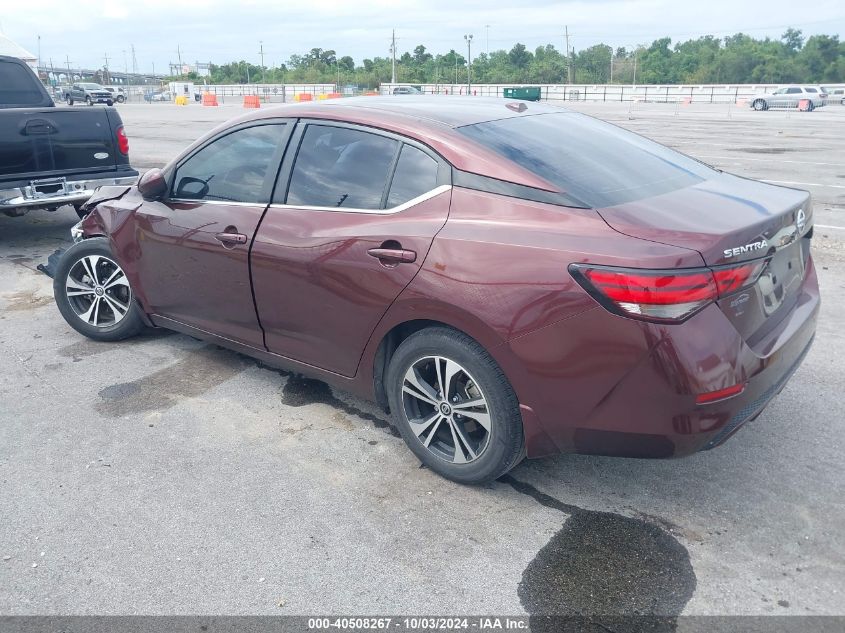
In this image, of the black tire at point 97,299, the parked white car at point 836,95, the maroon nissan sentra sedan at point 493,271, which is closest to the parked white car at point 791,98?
the parked white car at point 836,95

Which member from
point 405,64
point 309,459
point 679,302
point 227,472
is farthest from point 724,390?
point 405,64

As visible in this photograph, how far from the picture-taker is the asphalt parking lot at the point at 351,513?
2746 mm

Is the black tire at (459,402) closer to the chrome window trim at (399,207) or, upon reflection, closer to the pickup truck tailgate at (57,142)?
the chrome window trim at (399,207)

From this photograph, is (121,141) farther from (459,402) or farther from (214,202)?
(459,402)

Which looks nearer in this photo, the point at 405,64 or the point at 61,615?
the point at 61,615

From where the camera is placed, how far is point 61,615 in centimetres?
267

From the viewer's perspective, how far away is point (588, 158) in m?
3.54

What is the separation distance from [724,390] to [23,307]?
18.5 ft

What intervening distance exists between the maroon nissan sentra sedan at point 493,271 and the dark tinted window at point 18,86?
549cm

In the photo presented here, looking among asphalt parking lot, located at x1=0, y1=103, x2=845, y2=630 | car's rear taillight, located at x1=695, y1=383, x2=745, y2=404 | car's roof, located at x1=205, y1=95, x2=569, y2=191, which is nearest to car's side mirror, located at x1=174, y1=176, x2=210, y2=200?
car's roof, located at x1=205, y1=95, x2=569, y2=191

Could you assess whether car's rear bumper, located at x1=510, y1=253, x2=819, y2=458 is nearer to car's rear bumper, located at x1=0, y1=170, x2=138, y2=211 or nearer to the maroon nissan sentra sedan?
the maroon nissan sentra sedan

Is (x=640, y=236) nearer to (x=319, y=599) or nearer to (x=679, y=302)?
(x=679, y=302)

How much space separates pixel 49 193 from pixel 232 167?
434 centimetres

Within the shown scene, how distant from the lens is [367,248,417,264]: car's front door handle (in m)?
3.30
